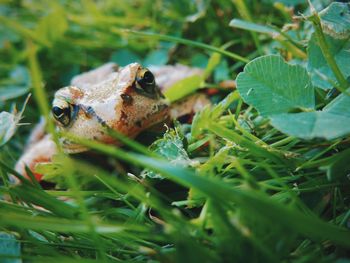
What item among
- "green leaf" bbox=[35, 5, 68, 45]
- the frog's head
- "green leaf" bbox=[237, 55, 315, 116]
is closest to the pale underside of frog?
the frog's head

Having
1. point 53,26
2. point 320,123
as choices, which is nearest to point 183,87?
point 320,123

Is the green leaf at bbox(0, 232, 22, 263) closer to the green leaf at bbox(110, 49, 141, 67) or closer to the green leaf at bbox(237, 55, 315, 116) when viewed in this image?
the green leaf at bbox(237, 55, 315, 116)

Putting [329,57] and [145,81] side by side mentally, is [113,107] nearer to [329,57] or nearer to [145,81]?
[145,81]

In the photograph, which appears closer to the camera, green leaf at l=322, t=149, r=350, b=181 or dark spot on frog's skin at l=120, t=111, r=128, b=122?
green leaf at l=322, t=149, r=350, b=181

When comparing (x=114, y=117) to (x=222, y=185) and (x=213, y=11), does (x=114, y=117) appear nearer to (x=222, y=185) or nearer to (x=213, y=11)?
(x=222, y=185)

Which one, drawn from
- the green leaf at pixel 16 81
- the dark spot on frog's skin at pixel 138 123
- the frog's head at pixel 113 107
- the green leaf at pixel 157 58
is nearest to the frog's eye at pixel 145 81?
the frog's head at pixel 113 107

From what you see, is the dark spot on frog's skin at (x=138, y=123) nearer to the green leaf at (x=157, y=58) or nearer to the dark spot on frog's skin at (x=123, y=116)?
the dark spot on frog's skin at (x=123, y=116)

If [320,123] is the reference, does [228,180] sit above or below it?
below
